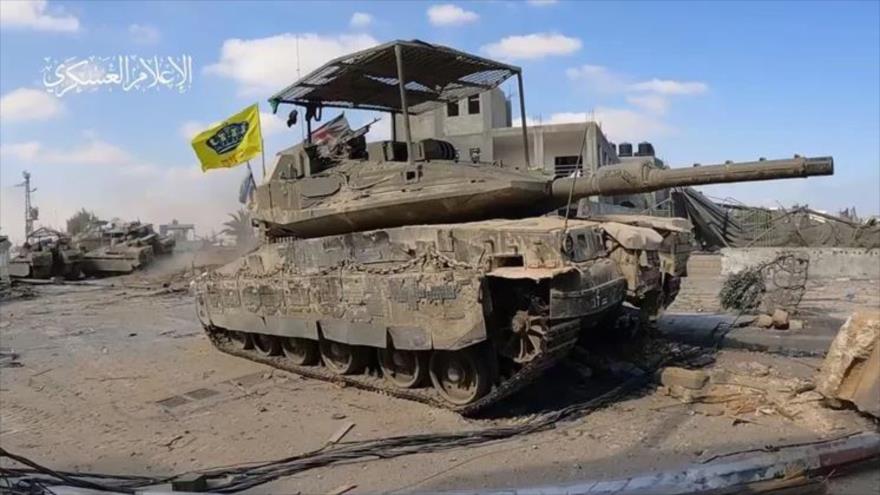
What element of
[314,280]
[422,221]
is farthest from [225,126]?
[422,221]

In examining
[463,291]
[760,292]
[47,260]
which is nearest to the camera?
[463,291]

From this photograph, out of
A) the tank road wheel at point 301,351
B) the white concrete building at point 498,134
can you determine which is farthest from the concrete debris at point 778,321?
the white concrete building at point 498,134

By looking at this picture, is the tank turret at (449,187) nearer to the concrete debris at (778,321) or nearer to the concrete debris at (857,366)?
the concrete debris at (857,366)

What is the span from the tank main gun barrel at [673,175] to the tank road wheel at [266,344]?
4.04 meters

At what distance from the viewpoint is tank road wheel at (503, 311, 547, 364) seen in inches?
246

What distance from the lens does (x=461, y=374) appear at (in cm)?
698

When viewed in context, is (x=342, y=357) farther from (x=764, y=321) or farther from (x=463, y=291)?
(x=764, y=321)

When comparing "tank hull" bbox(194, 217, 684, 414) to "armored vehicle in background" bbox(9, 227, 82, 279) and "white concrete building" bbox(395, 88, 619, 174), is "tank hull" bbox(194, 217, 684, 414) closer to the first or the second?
"armored vehicle in background" bbox(9, 227, 82, 279)

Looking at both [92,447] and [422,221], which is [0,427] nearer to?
[92,447]

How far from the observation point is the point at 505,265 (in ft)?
A: 21.0

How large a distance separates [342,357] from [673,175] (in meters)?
3.98

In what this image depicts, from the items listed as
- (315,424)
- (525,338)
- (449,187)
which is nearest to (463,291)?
(525,338)

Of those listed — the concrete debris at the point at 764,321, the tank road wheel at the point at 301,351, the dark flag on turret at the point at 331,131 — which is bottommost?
the concrete debris at the point at 764,321

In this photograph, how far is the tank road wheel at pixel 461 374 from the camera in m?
6.71
